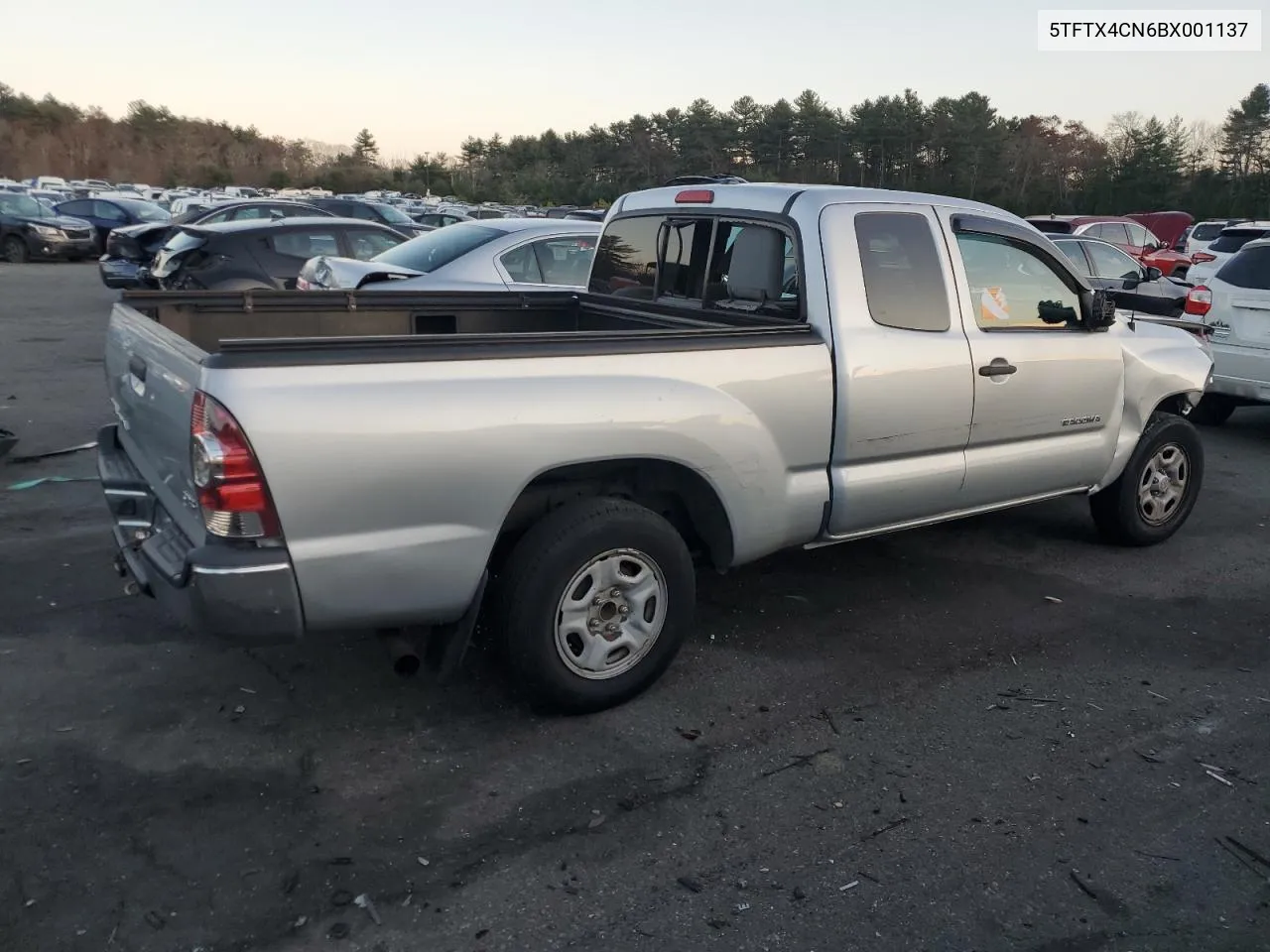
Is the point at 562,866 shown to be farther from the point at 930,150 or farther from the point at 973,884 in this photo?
the point at 930,150

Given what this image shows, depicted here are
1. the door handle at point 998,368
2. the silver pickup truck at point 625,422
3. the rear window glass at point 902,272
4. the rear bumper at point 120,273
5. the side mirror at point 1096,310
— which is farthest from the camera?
the rear bumper at point 120,273

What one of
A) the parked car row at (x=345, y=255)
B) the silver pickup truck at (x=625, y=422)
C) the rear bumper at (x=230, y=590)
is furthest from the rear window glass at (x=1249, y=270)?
the rear bumper at (x=230, y=590)

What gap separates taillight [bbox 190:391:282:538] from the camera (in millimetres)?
3047

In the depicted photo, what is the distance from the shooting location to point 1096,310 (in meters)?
5.30

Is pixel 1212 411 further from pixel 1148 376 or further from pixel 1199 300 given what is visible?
pixel 1148 376

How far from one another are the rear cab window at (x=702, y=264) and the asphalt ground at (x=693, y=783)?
4.92 feet

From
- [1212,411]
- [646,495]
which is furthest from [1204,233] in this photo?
[646,495]

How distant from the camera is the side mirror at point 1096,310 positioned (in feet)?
17.4

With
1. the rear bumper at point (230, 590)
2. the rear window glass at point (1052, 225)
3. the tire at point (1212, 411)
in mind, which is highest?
the rear window glass at point (1052, 225)

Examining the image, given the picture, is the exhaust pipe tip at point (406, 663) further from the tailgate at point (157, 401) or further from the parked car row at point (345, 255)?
the parked car row at point (345, 255)

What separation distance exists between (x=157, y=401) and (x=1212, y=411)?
381 inches

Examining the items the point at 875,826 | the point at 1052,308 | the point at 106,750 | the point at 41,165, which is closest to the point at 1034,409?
the point at 1052,308

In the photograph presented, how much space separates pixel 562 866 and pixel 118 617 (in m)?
2.76

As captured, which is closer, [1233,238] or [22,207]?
[1233,238]
